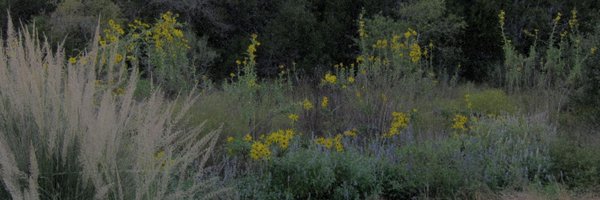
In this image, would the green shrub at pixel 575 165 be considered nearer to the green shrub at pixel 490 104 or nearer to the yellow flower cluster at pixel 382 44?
the green shrub at pixel 490 104

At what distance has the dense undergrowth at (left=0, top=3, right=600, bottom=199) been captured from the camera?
102 inches

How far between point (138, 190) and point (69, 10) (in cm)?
874

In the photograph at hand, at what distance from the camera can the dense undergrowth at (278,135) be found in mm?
2598

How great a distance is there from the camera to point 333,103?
6.94m

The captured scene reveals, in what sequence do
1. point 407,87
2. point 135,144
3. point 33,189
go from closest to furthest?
point 33,189, point 135,144, point 407,87

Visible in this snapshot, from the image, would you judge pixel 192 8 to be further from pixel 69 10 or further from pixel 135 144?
pixel 135 144

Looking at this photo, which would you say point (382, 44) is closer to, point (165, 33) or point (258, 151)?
point (165, 33)

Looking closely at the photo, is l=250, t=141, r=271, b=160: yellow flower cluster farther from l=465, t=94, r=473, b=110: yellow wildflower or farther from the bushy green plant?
l=465, t=94, r=473, b=110: yellow wildflower

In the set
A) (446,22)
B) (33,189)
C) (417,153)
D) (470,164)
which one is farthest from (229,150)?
(446,22)

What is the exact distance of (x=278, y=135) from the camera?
14.9 feet

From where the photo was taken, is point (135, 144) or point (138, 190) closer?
point (138, 190)

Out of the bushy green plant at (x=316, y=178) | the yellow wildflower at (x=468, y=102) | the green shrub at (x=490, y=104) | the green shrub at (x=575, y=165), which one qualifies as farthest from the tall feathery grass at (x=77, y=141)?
the green shrub at (x=490, y=104)

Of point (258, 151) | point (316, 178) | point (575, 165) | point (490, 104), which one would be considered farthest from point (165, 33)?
point (575, 165)

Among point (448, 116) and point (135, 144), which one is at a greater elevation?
point (135, 144)
